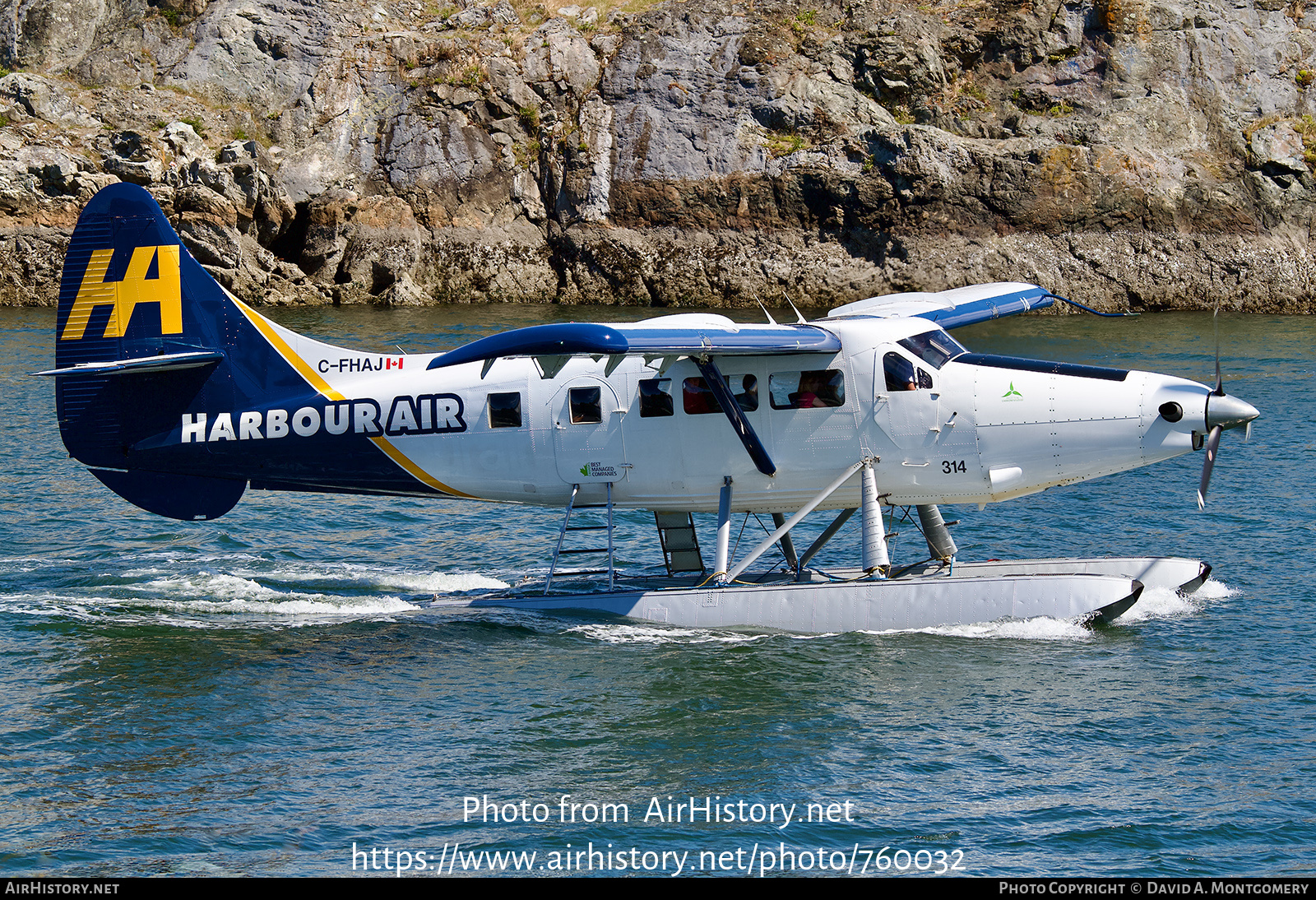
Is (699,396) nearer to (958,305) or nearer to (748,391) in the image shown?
(748,391)

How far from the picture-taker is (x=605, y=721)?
1310 cm

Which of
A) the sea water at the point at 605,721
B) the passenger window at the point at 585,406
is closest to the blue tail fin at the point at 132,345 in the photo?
the sea water at the point at 605,721

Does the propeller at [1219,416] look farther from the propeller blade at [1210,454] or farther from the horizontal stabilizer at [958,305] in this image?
the horizontal stabilizer at [958,305]

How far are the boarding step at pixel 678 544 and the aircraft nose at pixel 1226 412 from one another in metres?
6.87

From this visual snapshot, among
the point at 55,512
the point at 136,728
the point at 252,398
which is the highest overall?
the point at 252,398

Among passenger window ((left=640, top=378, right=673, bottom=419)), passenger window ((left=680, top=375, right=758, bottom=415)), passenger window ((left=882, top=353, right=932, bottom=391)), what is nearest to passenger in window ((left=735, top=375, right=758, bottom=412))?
passenger window ((left=680, top=375, right=758, bottom=415))

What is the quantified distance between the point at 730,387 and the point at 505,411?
9.77ft

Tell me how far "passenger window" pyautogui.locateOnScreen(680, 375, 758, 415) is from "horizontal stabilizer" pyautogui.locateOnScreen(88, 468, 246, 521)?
6219mm

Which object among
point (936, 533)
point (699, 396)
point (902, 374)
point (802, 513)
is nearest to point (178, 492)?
point (699, 396)

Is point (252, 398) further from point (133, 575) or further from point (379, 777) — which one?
point (379, 777)

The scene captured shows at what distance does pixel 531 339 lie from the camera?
515 inches

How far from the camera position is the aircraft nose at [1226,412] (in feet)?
47.5
